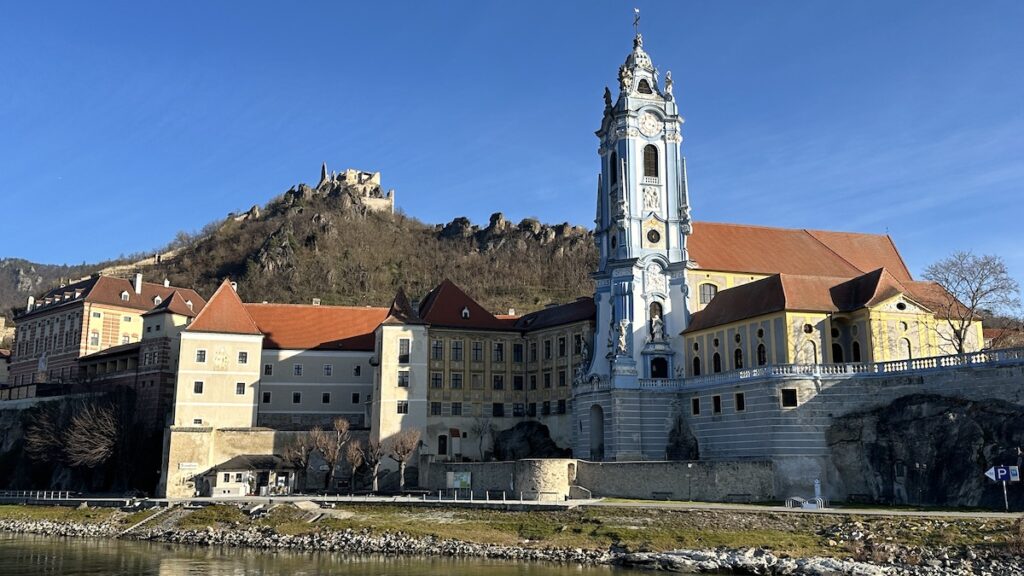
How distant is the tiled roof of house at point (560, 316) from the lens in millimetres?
66625

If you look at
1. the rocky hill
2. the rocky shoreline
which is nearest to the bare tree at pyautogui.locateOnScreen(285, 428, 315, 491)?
the rocky shoreline

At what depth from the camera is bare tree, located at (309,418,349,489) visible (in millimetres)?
59469

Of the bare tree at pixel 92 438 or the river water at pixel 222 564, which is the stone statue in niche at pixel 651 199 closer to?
the river water at pixel 222 564

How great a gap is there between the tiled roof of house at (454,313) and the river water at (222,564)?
27.9 m

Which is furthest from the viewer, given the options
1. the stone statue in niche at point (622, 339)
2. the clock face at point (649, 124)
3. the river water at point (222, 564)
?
the clock face at point (649, 124)

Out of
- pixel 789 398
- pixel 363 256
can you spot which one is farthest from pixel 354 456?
pixel 363 256

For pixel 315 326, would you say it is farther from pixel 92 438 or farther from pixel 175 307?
pixel 92 438

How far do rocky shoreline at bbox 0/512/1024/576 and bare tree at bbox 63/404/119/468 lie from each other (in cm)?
1259

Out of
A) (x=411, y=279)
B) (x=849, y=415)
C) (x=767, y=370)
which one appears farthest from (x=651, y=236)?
(x=411, y=279)

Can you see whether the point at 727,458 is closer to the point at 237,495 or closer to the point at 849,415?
the point at 849,415

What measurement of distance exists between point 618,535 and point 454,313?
105ft

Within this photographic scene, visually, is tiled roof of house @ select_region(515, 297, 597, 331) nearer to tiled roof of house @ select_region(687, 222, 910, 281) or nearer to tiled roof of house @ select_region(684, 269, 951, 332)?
tiled roof of house @ select_region(687, 222, 910, 281)

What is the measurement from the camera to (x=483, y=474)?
180ft

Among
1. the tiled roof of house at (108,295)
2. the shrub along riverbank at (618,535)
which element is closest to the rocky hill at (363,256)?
the tiled roof of house at (108,295)
